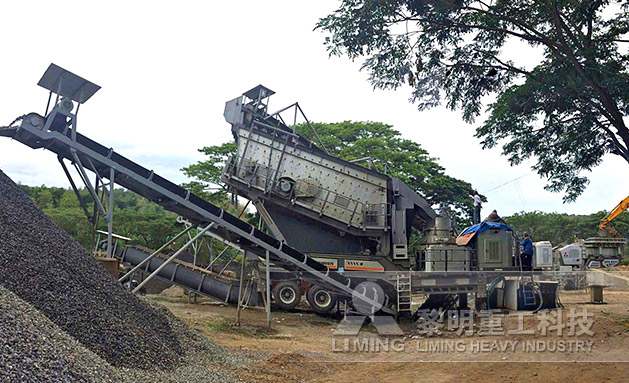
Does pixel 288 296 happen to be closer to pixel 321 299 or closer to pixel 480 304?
pixel 321 299

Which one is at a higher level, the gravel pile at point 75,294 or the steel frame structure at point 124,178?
the steel frame structure at point 124,178

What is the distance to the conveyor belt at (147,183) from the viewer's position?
10836mm

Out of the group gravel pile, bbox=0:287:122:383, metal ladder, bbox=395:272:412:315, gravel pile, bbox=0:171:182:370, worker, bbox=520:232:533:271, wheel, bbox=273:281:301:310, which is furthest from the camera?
wheel, bbox=273:281:301:310

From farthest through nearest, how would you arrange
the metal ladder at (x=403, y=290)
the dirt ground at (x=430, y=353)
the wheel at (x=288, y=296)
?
the wheel at (x=288, y=296)
the metal ladder at (x=403, y=290)
the dirt ground at (x=430, y=353)

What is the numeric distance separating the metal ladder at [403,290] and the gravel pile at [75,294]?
6.40 metres

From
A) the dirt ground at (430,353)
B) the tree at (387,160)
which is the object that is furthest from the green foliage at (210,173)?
the dirt ground at (430,353)

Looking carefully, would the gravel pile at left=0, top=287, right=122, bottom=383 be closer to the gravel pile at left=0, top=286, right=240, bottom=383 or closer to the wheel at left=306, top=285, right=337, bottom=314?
the gravel pile at left=0, top=286, right=240, bottom=383

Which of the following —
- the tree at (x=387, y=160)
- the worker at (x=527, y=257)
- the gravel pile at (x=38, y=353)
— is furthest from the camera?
the tree at (x=387, y=160)

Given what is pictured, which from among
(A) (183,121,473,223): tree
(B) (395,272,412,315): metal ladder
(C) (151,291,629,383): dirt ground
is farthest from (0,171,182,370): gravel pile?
(A) (183,121,473,223): tree

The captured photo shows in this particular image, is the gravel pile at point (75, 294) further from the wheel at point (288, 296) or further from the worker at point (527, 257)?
the worker at point (527, 257)

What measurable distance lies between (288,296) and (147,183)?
17.7 ft

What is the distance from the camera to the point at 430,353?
405 inches

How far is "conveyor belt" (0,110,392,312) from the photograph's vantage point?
1084 centimetres

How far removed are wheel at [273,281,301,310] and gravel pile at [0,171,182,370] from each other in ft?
21.1
